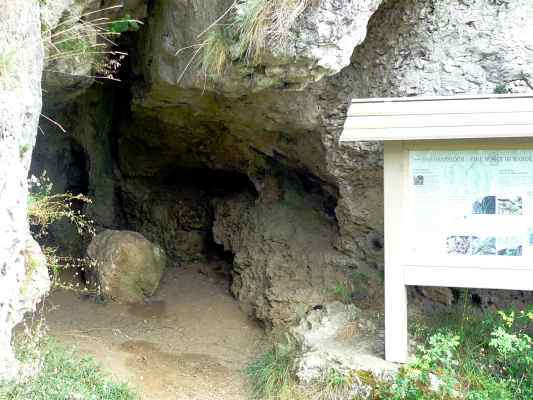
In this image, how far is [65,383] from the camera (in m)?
3.83

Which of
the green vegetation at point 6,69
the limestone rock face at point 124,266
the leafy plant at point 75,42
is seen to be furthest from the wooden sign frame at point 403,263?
the limestone rock face at point 124,266

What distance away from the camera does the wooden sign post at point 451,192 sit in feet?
13.8

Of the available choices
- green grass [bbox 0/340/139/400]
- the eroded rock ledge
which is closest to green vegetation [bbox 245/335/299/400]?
the eroded rock ledge

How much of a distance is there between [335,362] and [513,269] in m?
1.51

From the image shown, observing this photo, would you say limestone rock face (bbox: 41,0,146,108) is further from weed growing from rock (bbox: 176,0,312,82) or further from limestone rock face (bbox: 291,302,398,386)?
limestone rock face (bbox: 291,302,398,386)

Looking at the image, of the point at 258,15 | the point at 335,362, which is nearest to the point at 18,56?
the point at 258,15

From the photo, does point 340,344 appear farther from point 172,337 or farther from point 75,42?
point 75,42

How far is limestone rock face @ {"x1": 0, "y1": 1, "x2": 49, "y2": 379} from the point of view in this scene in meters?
3.30

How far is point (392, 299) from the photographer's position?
14.5 ft

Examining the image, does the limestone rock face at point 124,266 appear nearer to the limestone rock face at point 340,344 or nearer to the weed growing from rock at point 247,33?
the limestone rock face at point 340,344

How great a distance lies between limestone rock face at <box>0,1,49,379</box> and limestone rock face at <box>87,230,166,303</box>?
307 cm

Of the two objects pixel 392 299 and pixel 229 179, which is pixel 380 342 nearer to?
pixel 392 299

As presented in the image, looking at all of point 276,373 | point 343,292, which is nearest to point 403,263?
point 343,292

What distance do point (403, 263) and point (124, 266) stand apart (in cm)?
358
